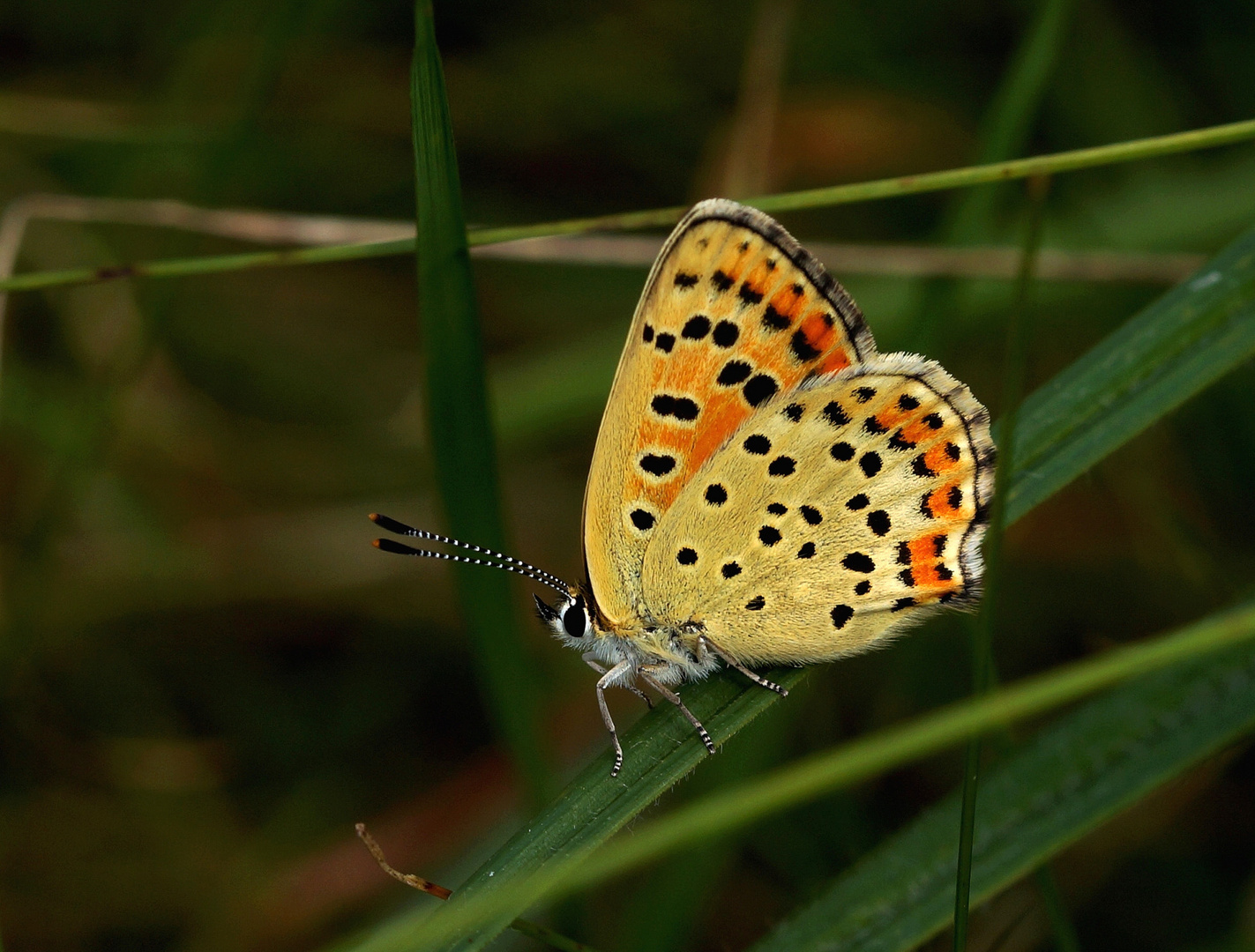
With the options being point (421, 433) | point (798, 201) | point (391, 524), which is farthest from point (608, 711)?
point (421, 433)

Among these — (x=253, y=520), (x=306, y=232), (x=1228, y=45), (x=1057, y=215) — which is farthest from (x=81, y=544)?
(x=1228, y=45)

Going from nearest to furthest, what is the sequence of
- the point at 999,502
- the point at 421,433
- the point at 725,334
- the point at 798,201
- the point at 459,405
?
the point at 999,502 → the point at 459,405 → the point at 798,201 → the point at 725,334 → the point at 421,433

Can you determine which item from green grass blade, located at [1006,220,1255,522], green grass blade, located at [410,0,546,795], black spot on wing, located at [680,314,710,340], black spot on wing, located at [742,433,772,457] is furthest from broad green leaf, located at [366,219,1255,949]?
black spot on wing, located at [680,314,710,340]

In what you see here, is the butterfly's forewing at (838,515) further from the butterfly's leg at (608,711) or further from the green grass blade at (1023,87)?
the green grass blade at (1023,87)

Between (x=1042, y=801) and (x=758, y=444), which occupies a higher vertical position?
(x=758, y=444)

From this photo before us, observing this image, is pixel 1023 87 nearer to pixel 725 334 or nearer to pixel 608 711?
pixel 725 334

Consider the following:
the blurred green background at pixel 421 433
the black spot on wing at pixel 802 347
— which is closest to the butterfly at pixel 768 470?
the black spot on wing at pixel 802 347

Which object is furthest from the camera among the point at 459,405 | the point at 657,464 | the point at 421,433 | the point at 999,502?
the point at 421,433
